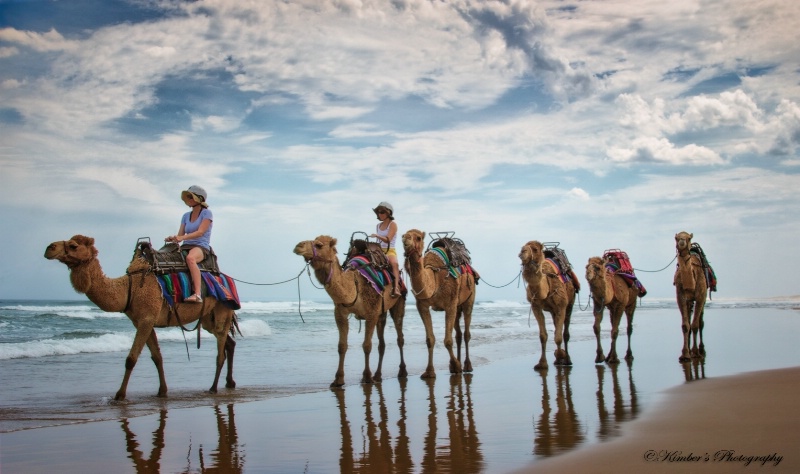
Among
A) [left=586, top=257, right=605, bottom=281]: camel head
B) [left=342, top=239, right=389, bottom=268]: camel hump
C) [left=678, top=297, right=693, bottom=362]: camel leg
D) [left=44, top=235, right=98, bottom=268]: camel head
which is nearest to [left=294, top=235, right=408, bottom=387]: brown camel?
[left=342, top=239, right=389, bottom=268]: camel hump

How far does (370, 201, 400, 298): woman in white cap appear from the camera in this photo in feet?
42.4

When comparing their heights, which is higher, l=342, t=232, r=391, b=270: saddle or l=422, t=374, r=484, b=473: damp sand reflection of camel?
l=342, t=232, r=391, b=270: saddle

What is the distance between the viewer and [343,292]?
12.0 metres

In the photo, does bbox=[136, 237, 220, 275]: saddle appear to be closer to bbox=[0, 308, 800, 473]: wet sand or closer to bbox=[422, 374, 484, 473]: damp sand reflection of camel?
bbox=[0, 308, 800, 473]: wet sand

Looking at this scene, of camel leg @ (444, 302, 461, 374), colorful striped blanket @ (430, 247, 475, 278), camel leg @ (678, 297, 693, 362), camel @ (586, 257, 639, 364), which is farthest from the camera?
camel leg @ (678, 297, 693, 362)

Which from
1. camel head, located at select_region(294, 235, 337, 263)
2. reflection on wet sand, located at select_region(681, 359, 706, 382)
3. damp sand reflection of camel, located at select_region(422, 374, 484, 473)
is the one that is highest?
camel head, located at select_region(294, 235, 337, 263)

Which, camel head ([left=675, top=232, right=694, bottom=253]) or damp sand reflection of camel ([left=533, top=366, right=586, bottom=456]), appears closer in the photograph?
damp sand reflection of camel ([left=533, top=366, right=586, bottom=456])

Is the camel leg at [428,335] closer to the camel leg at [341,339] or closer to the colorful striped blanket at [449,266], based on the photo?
the colorful striped blanket at [449,266]

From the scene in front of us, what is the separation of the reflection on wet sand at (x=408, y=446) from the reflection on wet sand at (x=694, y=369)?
4669 mm

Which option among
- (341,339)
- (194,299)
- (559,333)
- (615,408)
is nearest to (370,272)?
(341,339)

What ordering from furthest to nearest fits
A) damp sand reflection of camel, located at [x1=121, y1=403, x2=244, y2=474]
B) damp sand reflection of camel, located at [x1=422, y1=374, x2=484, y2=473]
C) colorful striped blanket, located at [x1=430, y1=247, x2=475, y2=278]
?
1. colorful striped blanket, located at [x1=430, y1=247, x2=475, y2=278]
2. damp sand reflection of camel, located at [x1=121, y1=403, x2=244, y2=474]
3. damp sand reflection of camel, located at [x1=422, y1=374, x2=484, y2=473]

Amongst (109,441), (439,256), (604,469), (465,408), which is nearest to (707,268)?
(439,256)

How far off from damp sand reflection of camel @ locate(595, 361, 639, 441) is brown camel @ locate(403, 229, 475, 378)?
276 cm

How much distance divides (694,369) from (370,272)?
6.07 meters
